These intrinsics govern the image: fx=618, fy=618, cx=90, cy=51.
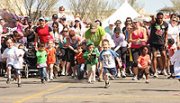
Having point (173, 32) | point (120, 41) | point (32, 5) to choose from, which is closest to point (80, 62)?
point (120, 41)

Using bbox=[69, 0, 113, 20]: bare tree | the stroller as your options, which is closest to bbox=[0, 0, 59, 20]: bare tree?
bbox=[69, 0, 113, 20]: bare tree

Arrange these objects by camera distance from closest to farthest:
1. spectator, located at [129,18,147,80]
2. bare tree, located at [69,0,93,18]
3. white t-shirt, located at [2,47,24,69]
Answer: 1. white t-shirt, located at [2,47,24,69]
2. spectator, located at [129,18,147,80]
3. bare tree, located at [69,0,93,18]

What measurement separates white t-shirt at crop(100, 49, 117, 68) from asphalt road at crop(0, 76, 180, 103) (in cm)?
64

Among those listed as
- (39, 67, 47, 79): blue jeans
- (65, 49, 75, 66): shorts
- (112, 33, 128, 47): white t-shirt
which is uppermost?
(112, 33, 128, 47): white t-shirt

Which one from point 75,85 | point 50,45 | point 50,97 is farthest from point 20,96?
point 50,45

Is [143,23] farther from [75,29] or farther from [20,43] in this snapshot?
[20,43]

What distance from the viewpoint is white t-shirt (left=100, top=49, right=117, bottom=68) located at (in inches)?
724

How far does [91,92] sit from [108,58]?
7.37 feet

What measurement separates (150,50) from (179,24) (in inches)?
76.9

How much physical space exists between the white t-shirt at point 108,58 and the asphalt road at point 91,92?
25.3 inches

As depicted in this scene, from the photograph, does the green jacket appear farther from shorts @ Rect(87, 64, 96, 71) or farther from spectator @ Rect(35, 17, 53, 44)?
spectator @ Rect(35, 17, 53, 44)

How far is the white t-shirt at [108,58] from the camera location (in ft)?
60.3

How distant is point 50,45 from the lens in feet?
71.9

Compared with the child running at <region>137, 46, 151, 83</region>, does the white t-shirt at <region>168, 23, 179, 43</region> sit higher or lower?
higher
